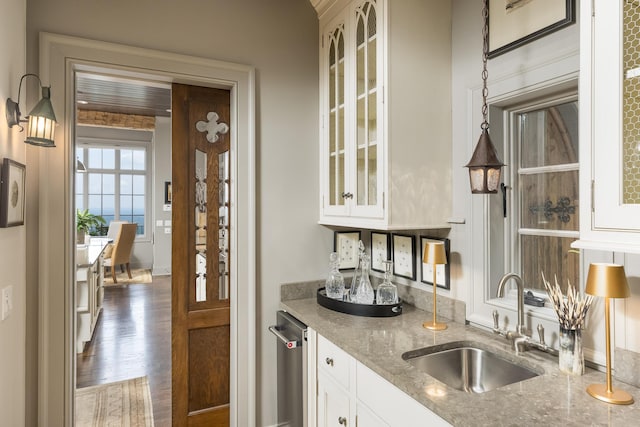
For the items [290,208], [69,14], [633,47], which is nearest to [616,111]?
[633,47]

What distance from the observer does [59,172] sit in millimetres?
1976

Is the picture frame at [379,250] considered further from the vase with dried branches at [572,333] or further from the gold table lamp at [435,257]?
the vase with dried branches at [572,333]

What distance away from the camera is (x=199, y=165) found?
2473mm

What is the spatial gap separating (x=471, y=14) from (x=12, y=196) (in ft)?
7.24

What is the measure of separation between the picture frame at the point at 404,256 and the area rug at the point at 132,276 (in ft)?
20.5

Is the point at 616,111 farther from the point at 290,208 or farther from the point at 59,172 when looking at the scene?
the point at 59,172

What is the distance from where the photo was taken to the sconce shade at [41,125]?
1618mm

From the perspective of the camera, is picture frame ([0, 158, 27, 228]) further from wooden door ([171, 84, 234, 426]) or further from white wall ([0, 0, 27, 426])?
wooden door ([171, 84, 234, 426])

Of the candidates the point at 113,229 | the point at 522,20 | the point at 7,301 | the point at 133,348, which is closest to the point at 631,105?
the point at 522,20

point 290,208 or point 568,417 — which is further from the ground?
point 290,208

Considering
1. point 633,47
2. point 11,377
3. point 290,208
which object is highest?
point 633,47

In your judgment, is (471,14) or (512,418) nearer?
(512,418)

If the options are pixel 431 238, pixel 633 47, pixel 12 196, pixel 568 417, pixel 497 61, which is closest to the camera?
pixel 633 47

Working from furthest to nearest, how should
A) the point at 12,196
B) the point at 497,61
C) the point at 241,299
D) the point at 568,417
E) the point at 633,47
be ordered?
the point at 241,299 < the point at 497,61 < the point at 12,196 < the point at 568,417 < the point at 633,47
